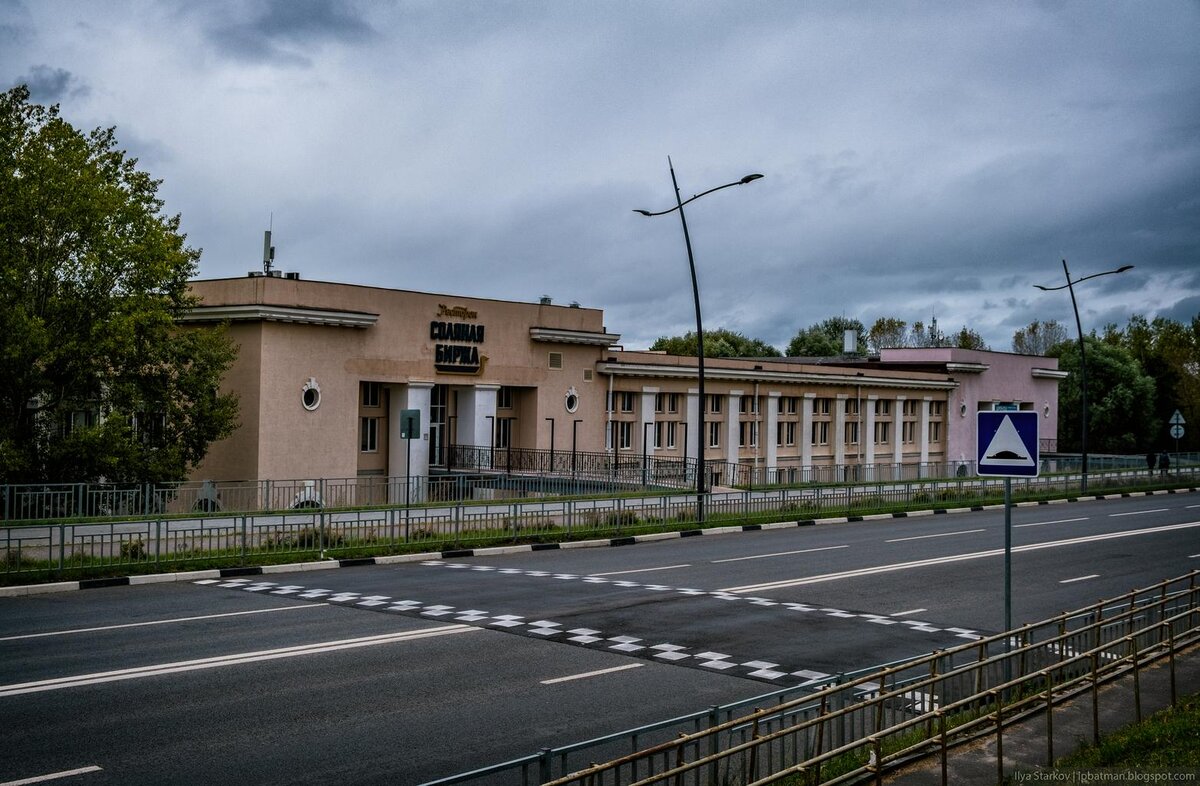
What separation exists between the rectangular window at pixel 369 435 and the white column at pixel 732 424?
2086 centimetres

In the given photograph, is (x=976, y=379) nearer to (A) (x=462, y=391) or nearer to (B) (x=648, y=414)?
(B) (x=648, y=414)

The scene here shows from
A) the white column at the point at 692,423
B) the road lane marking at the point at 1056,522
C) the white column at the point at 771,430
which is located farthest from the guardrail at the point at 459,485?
the road lane marking at the point at 1056,522

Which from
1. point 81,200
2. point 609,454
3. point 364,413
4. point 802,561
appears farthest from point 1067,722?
point 609,454

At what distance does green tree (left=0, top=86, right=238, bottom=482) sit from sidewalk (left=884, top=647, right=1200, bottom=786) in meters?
26.0

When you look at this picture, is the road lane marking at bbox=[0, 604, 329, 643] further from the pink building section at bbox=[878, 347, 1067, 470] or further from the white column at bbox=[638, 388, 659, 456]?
the pink building section at bbox=[878, 347, 1067, 470]

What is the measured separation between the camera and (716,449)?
57.4 m

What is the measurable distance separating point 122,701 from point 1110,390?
302 feet

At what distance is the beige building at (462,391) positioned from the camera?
38281 mm

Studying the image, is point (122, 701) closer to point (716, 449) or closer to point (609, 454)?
point (609, 454)

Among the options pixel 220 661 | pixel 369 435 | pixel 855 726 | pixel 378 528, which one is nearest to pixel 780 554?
pixel 378 528

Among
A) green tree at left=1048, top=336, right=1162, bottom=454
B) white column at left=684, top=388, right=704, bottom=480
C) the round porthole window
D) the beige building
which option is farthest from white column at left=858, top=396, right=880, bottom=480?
the round porthole window

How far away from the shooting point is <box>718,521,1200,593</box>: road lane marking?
789 inches

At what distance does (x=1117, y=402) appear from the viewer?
89.6 meters

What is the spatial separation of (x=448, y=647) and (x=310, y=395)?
87.5 ft
